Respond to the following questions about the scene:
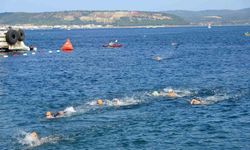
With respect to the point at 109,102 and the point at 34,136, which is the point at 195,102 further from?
the point at 34,136

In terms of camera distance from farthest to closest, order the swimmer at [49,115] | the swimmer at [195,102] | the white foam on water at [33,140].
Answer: the swimmer at [195,102], the swimmer at [49,115], the white foam on water at [33,140]

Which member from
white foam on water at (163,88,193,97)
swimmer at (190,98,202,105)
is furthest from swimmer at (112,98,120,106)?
white foam on water at (163,88,193,97)

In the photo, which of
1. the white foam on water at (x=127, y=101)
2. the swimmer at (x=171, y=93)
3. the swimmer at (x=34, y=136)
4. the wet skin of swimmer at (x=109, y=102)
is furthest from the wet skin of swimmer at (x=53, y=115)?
the swimmer at (x=171, y=93)

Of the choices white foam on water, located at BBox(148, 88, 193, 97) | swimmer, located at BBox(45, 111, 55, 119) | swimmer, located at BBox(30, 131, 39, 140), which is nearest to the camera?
swimmer, located at BBox(30, 131, 39, 140)

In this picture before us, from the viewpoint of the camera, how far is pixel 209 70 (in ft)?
277

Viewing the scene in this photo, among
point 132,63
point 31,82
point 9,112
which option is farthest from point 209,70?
point 9,112

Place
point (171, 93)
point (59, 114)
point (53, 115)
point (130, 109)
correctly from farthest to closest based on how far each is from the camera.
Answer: point (171, 93) → point (130, 109) → point (53, 115) → point (59, 114)

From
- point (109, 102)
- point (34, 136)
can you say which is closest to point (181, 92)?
point (109, 102)

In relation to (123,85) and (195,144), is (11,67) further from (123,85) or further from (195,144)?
(195,144)

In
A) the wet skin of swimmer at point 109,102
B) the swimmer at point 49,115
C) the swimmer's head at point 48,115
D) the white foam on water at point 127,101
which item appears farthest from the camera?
the wet skin of swimmer at point 109,102

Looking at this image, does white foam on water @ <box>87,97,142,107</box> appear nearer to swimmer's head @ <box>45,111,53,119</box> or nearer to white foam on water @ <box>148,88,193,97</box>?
white foam on water @ <box>148,88,193,97</box>

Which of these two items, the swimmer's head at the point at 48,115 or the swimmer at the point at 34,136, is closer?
the swimmer at the point at 34,136

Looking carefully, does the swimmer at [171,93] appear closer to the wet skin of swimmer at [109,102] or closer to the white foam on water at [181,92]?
the white foam on water at [181,92]

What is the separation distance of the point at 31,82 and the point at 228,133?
40.2 metres
